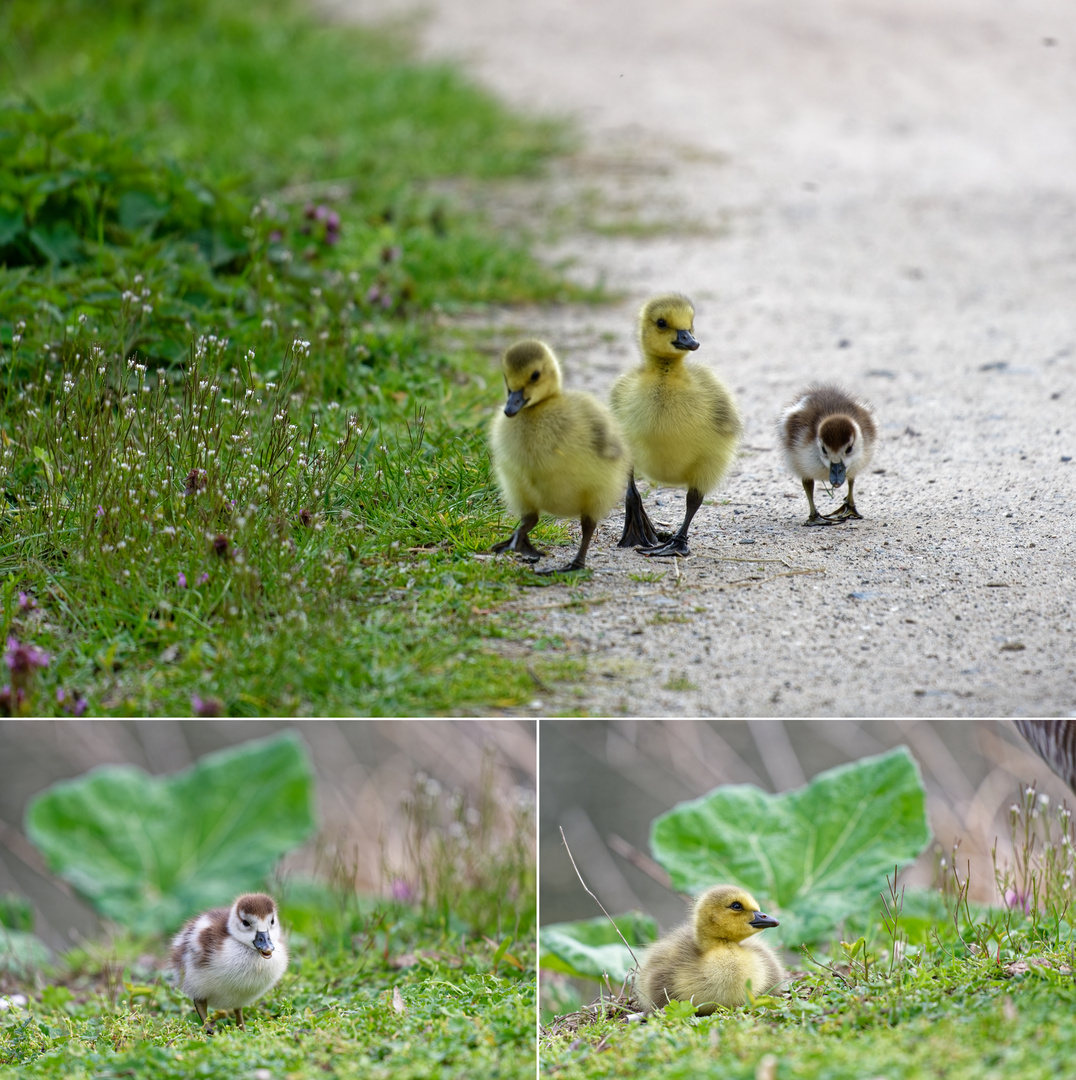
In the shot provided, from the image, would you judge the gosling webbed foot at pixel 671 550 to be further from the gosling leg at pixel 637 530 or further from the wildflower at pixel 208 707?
the wildflower at pixel 208 707

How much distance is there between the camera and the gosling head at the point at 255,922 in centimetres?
432

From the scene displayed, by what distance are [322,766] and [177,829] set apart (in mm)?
1072

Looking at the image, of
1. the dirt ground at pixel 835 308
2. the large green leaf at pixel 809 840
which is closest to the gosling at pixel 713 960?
the large green leaf at pixel 809 840

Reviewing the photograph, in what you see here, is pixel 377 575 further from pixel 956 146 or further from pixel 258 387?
pixel 956 146

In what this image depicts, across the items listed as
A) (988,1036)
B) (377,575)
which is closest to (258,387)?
(377,575)

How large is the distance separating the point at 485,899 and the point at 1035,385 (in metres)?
4.49

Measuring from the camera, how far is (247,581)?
15.6 feet

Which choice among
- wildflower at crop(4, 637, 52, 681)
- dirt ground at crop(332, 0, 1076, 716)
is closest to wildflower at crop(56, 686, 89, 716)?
wildflower at crop(4, 637, 52, 681)

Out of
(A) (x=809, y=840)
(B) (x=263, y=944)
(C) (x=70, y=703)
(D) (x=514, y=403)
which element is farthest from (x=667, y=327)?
(B) (x=263, y=944)

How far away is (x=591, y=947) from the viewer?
16.0 feet

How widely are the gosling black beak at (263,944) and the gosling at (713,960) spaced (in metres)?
1.17

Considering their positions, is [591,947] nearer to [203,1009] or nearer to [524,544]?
[203,1009]

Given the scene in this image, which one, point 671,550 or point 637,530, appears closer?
point 671,550

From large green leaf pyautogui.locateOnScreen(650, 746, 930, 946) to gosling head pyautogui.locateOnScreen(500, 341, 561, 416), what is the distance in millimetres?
1596
